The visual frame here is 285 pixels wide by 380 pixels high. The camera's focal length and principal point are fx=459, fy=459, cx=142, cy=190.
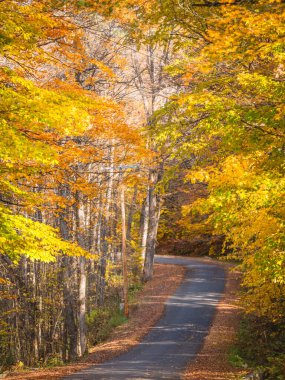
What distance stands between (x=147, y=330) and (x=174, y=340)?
84.2 inches

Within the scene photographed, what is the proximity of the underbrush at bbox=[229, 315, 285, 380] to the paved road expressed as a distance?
146cm

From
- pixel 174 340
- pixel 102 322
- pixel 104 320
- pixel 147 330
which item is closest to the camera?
pixel 174 340

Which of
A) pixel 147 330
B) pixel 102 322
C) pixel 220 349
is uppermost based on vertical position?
pixel 220 349

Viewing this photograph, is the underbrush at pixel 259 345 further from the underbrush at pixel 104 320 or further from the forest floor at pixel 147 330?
the underbrush at pixel 104 320

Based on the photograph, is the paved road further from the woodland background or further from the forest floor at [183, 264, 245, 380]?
the woodland background

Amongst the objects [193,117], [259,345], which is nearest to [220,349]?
[259,345]

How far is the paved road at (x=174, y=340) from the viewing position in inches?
480

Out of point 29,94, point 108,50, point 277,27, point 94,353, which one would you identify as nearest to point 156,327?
point 94,353

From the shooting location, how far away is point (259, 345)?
1390 cm

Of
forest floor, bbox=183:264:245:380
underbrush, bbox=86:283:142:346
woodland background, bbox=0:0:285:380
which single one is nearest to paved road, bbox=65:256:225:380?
forest floor, bbox=183:264:245:380

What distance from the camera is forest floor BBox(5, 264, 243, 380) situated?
12578 millimetres

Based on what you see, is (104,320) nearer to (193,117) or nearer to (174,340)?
(174,340)

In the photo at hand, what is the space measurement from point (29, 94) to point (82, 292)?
33.7 feet

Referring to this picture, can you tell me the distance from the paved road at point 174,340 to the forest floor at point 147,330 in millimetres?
376
